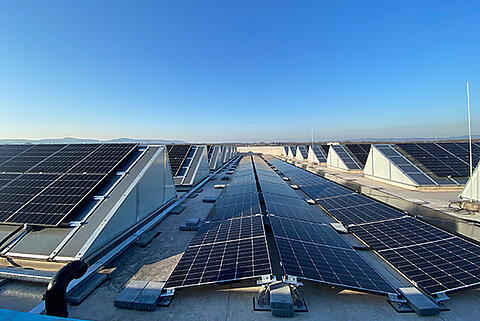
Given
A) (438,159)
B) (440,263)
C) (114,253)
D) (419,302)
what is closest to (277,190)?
(440,263)

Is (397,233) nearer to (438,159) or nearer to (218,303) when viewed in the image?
(218,303)

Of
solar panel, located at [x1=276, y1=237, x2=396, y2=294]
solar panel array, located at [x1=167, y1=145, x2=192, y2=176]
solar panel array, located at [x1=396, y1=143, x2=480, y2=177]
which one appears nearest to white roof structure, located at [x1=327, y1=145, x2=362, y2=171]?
solar panel array, located at [x1=396, y1=143, x2=480, y2=177]

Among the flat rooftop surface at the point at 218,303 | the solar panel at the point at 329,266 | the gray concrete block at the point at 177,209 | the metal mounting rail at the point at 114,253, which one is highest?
the solar panel at the point at 329,266

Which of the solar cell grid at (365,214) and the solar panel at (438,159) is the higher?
the solar panel at (438,159)

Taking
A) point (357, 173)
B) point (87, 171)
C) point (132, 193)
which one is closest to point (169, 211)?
point (132, 193)

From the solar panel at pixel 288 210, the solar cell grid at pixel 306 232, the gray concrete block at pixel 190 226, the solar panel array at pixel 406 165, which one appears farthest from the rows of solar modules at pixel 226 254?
the solar panel array at pixel 406 165

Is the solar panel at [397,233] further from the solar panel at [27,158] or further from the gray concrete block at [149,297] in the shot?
the solar panel at [27,158]

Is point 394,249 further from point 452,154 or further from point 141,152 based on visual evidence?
point 452,154
